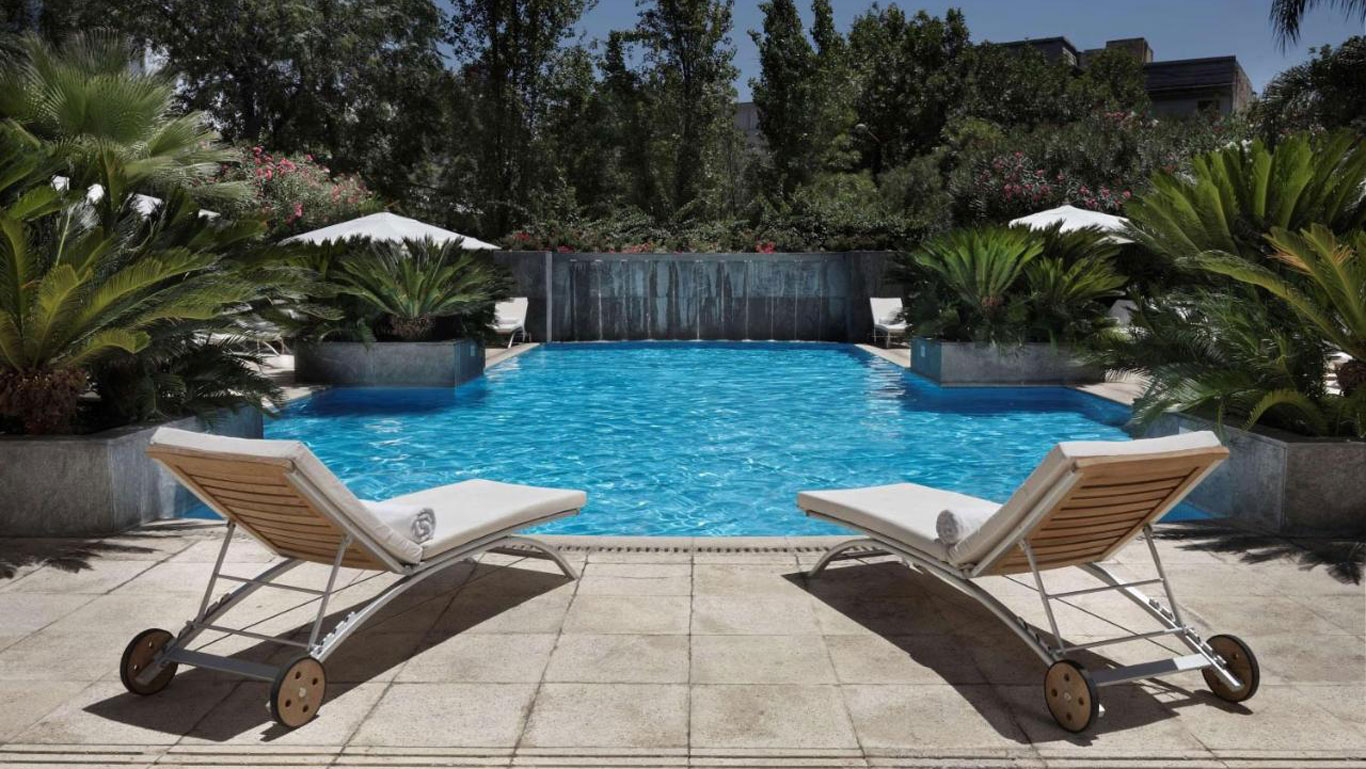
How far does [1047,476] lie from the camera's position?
361 cm

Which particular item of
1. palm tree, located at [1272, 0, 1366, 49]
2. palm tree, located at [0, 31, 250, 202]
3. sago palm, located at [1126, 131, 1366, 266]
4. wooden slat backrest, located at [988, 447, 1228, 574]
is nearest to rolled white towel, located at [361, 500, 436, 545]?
wooden slat backrest, located at [988, 447, 1228, 574]

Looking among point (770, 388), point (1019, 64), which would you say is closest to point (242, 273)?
point (770, 388)

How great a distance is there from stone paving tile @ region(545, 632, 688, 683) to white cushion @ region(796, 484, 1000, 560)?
3.44ft

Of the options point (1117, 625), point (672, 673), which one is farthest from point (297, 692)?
point (1117, 625)

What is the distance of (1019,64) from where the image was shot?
47750mm

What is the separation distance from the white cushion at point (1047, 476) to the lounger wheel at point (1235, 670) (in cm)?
70

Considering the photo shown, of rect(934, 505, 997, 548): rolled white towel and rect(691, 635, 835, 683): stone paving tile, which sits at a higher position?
rect(934, 505, 997, 548): rolled white towel

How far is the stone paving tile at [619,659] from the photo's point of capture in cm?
388

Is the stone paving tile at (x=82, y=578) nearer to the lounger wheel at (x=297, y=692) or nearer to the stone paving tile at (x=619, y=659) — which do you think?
the lounger wheel at (x=297, y=692)

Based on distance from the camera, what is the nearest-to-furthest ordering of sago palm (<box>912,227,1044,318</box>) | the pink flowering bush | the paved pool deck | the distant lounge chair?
the paved pool deck < sago palm (<box>912,227,1044,318</box>) < the distant lounge chair < the pink flowering bush

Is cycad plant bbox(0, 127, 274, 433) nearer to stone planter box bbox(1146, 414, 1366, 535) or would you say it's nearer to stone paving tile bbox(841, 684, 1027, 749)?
stone paving tile bbox(841, 684, 1027, 749)

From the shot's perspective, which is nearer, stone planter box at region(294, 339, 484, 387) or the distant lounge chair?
stone planter box at region(294, 339, 484, 387)

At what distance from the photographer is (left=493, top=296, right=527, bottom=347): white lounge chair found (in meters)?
19.2

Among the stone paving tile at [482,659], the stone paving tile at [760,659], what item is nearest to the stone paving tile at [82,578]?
the stone paving tile at [482,659]
